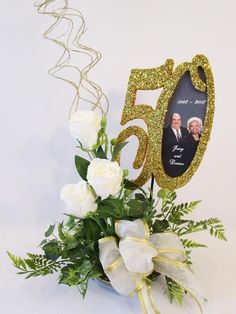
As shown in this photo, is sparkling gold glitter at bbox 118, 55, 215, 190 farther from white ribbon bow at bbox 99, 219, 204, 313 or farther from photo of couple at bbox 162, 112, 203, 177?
white ribbon bow at bbox 99, 219, 204, 313

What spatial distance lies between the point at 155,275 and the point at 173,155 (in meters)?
0.29

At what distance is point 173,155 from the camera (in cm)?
116

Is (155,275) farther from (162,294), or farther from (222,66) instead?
(222,66)

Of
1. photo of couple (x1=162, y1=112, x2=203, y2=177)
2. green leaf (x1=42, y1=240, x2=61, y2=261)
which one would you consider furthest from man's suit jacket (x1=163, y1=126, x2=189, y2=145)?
green leaf (x1=42, y1=240, x2=61, y2=261)

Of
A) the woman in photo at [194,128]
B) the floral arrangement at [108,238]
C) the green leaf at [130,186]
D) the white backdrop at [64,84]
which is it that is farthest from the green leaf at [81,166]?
the white backdrop at [64,84]

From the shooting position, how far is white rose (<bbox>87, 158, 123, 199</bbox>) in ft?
3.31

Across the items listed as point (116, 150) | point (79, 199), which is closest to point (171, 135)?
point (116, 150)

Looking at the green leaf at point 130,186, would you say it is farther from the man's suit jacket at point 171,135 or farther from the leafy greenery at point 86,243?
the man's suit jacket at point 171,135

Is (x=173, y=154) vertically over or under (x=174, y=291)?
over

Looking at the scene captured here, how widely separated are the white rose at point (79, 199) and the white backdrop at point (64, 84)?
43cm

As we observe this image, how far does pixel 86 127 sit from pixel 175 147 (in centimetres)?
22

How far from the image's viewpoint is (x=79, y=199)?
3.42 feet

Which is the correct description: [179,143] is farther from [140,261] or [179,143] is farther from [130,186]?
[140,261]

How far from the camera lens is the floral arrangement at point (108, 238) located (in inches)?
41.4
